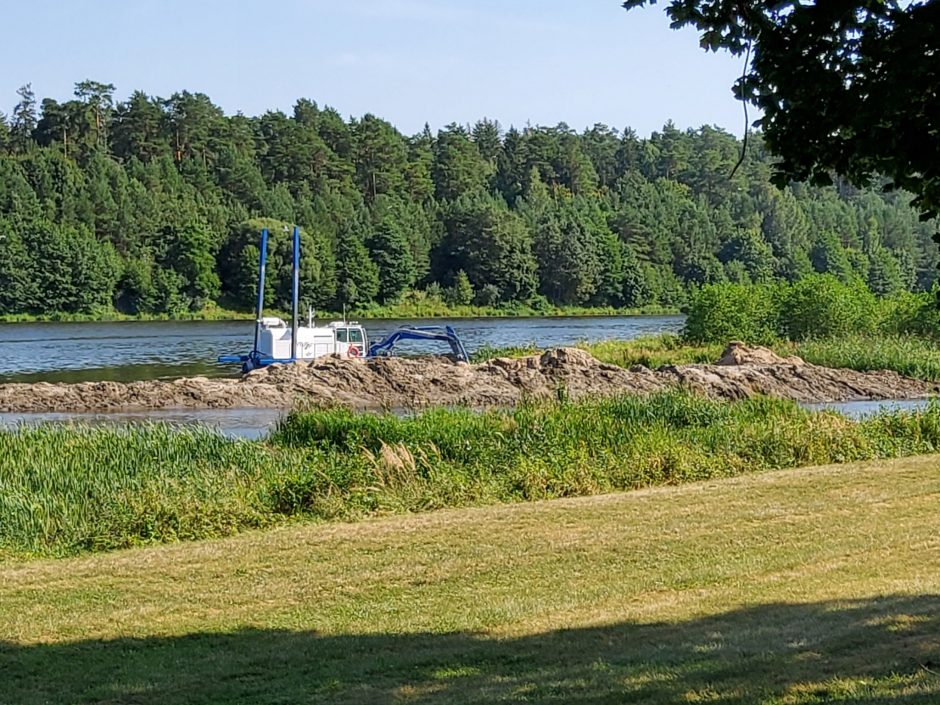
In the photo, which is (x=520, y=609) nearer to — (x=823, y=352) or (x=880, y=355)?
(x=880, y=355)

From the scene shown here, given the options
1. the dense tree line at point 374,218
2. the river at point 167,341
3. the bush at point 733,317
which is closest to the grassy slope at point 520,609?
the river at point 167,341

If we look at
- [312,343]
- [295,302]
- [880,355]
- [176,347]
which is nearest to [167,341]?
[176,347]

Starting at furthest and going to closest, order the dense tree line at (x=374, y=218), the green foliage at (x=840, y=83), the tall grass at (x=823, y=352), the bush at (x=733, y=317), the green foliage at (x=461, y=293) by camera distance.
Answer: the green foliage at (x=461, y=293) → the dense tree line at (x=374, y=218) → the bush at (x=733, y=317) → the tall grass at (x=823, y=352) → the green foliage at (x=840, y=83)

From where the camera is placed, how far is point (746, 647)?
8.09 m

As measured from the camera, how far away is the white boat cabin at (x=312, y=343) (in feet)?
158

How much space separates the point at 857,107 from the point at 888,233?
16159 cm

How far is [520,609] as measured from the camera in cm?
1000

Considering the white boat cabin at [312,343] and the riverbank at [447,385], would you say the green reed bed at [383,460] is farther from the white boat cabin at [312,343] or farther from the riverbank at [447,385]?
the white boat cabin at [312,343]

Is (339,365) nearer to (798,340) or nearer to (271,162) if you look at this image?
(798,340)

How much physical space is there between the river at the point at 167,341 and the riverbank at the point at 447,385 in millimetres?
9944

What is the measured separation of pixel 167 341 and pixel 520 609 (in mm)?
69943

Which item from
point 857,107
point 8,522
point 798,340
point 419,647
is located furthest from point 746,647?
point 798,340

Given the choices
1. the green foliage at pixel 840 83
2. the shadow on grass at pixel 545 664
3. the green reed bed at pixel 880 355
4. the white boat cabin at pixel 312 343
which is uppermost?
the green foliage at pixel 840 83

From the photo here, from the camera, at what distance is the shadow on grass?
278 inches
